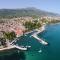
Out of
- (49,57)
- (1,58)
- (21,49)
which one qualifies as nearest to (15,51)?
(21,49)

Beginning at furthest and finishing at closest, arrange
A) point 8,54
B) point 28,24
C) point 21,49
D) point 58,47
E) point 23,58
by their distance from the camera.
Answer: point 28,24 < point 58,47 < point 21,49 < point 8,54 < point 23,58

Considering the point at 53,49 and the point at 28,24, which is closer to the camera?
the point at 53,49

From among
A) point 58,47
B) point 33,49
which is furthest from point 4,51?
point 58,47

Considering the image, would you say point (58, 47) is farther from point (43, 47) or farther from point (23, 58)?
point (23, 58)

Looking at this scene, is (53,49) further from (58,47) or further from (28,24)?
(28,24)

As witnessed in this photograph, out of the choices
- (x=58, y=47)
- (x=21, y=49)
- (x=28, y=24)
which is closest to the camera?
(x=21, y=49)

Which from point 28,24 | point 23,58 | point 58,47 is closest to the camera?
point 23,58

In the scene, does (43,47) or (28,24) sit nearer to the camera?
(43,47)
